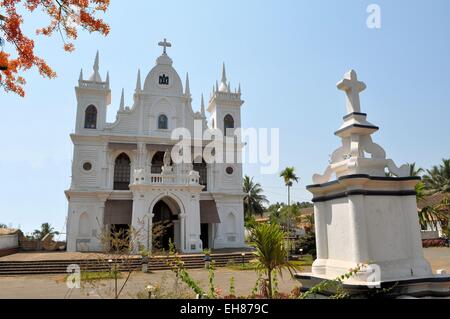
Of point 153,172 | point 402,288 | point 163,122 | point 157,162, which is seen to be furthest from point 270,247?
point 163,122

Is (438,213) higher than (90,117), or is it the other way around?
(90,117)

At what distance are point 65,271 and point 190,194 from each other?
31.2 feet

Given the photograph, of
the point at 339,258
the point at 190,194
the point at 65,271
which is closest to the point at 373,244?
the point at 339,258

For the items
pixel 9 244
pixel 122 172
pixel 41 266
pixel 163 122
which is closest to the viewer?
pixel 41 266

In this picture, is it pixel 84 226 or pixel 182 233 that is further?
pixel 84 226

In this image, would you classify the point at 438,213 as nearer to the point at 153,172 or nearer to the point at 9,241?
the point at 153,172

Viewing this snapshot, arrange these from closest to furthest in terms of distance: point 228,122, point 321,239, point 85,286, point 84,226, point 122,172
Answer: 1. point 321,239
2. point 85,286
3. point 84,226
4. point 122,172
5. point 228,122

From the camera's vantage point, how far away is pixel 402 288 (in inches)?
204

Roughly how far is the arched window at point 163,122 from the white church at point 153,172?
85 millimetres

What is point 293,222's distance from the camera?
152ft

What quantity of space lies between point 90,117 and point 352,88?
81.7 ft

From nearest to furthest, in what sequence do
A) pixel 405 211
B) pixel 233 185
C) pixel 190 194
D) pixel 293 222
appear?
pixel 405 211 → pixel 190 194 → pixel 233 185 → pixel 293 222

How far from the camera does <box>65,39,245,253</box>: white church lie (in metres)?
24.1
